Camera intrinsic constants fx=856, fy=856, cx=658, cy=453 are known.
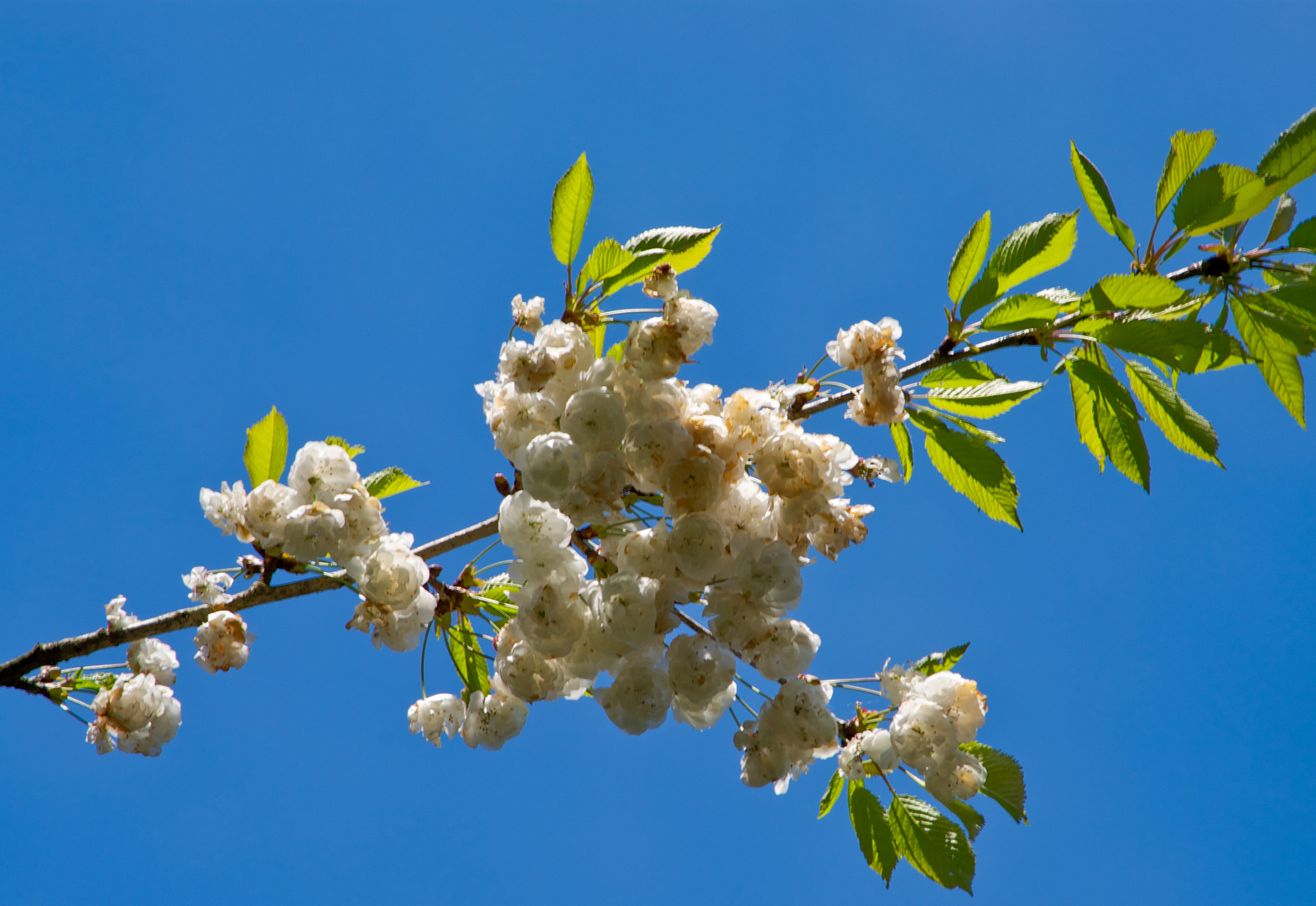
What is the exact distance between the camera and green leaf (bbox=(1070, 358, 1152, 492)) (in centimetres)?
173

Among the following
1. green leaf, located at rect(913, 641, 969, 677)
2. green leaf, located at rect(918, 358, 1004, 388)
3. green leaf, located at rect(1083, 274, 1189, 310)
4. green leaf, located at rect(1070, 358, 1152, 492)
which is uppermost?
green leaf, located at rect(918, 358, 1004, 388)

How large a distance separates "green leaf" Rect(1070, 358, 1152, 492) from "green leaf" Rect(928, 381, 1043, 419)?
0.11 metres

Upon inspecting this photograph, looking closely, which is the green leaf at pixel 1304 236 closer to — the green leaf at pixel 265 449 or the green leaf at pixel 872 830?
the green leaf at pixel 872 830

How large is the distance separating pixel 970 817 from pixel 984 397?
34.9 inches

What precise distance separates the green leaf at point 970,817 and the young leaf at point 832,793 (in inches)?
11.2

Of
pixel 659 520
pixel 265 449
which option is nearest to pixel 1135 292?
pixel 659 520

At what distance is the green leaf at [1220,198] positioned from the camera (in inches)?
64.8

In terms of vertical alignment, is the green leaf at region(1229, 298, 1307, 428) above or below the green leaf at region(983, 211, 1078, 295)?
below

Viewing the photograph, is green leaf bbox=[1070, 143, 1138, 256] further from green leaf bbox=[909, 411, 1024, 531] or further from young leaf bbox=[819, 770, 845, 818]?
young leaf bbox=[819, 770, 845, 818]

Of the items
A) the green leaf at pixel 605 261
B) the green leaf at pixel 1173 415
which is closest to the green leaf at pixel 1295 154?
the green leaf at pixel 1173 415

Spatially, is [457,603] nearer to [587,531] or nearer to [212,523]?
[587,531]

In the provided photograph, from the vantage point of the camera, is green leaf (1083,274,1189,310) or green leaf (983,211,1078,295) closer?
green leaf (1083,274,1189,310)

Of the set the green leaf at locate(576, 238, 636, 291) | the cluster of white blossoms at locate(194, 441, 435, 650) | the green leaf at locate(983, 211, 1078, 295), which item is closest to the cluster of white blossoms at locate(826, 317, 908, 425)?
the green leaf at locate(983, 211, 1078, 295)

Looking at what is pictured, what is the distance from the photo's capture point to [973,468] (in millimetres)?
1838
